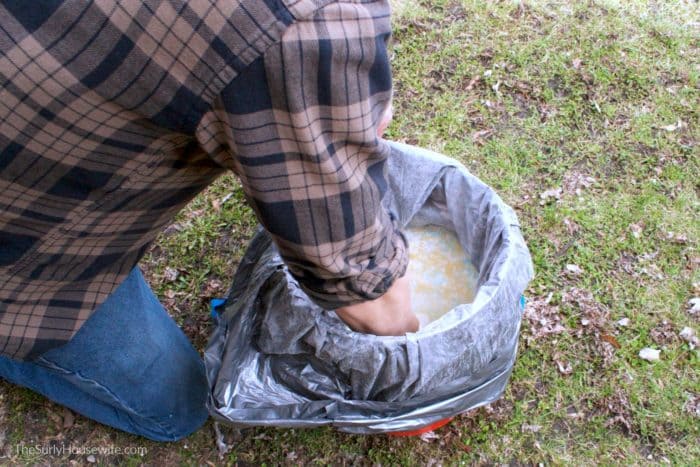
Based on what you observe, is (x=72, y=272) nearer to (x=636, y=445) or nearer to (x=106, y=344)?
(x=106, y=344)

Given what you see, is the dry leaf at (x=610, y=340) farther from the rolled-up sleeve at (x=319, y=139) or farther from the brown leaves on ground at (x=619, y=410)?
the rolled-up sleeve at (x=319, y=139)

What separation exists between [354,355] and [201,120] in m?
0.68

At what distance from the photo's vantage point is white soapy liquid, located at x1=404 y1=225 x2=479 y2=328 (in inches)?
66.0

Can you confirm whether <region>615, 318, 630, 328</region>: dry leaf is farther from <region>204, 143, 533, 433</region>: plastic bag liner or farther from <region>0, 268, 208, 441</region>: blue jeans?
<region>0, 268, 208, 441</region>: blue jeans

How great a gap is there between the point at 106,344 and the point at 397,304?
618 millimetres

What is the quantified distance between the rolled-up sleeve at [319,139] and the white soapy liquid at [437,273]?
3.02 feet

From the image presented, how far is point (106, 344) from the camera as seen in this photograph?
1168 mm

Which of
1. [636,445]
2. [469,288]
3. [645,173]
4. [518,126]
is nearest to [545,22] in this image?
[518,126]

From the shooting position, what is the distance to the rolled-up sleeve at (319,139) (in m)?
0.56

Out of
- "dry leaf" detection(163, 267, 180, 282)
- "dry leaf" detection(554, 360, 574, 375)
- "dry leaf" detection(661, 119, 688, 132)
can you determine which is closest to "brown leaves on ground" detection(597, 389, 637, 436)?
"dry leaf" detection(554, 360, 574, 375)

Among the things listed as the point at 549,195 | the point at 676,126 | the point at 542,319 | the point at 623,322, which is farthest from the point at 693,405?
the point at 676,126

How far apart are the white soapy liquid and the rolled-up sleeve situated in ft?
3.02

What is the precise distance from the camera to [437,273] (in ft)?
5.73

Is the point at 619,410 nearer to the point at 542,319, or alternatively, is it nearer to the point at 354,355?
the point at 542,319
